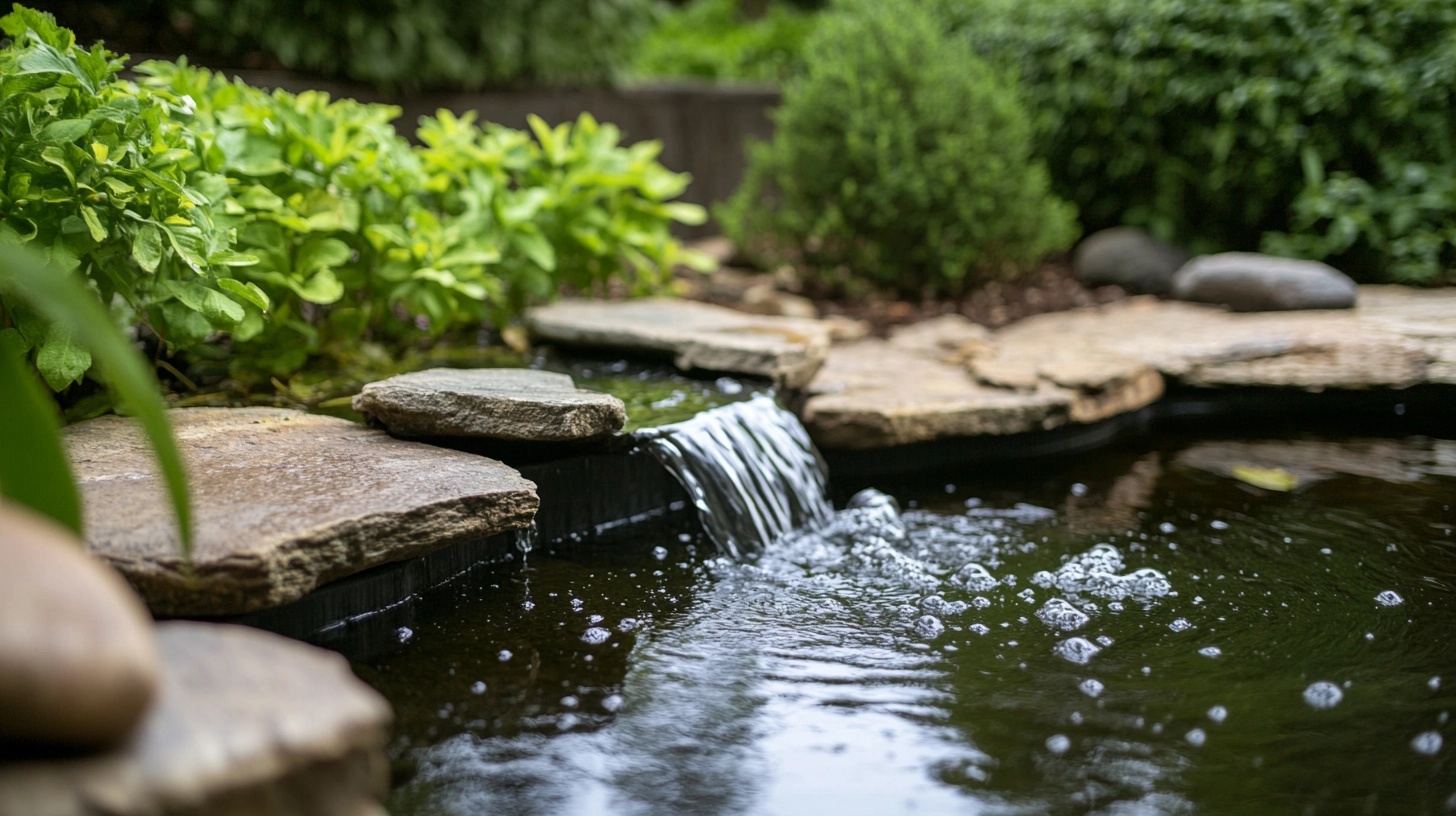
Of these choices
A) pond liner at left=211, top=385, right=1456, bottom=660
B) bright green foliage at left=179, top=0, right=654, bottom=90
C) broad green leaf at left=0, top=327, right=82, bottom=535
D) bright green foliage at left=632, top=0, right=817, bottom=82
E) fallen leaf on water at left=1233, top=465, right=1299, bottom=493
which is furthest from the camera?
bright green foliage at left=632, top=0, right=817, bottom=82

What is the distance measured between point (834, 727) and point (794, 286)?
14.7ft

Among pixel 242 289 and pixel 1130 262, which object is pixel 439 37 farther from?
pixel 1130 262

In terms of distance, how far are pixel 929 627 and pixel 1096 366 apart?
88.1 inches

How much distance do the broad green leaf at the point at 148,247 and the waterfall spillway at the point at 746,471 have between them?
1482 millimetres

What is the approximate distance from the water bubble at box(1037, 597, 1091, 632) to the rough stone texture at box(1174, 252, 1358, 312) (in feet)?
11.0

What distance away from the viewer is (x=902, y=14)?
Answer: 6.52m

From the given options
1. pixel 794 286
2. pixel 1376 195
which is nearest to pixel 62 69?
pixel 794 286

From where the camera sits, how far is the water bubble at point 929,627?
9.25ft

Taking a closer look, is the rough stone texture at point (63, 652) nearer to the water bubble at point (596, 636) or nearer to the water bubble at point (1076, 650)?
the water bubble at point (596, 636)

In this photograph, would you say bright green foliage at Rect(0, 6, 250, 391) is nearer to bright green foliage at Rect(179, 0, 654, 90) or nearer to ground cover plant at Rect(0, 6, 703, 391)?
ground cover plant at Rect(0, 6, 703, 391)

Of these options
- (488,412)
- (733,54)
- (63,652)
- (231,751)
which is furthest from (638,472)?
(733,54)

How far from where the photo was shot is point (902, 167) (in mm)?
5902

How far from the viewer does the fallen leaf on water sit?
4.13 m

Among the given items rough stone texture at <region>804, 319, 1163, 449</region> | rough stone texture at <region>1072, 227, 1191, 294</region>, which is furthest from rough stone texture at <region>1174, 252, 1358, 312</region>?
rough stone texture at <region>804, 319, 1163, 449</region>
